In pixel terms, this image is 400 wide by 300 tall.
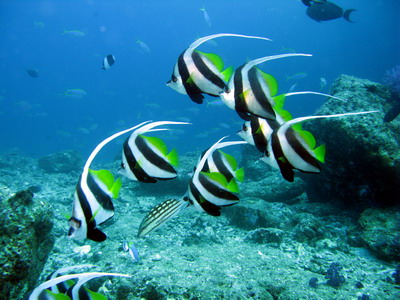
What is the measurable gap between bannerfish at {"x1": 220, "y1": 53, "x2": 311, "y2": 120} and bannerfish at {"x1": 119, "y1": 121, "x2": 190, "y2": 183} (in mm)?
515

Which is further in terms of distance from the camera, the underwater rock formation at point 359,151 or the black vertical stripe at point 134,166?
the underwater rock formation at point 359,151

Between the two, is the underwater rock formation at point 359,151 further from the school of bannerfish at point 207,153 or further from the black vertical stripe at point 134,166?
the black vertical stripe at point 134,166

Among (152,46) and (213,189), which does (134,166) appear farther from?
(152,46)

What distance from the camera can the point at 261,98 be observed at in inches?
52.4

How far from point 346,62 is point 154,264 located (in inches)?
4182

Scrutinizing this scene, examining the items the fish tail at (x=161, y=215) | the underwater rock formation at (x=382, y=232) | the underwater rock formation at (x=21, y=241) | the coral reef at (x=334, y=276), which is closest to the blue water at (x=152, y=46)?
the underwater rock formation at (x=21, y=241)

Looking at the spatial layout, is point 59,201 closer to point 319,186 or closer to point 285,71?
point 319,186

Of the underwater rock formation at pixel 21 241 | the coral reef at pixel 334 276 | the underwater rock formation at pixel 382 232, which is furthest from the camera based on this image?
the underwater rock formation at pixel 382 232

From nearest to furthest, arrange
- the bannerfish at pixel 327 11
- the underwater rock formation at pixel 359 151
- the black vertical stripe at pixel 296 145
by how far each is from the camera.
Result: the black vertical stripe at pixel 296 145, the underwater rock formation at pixel 359 151, the bannerfish at pixel 327 11

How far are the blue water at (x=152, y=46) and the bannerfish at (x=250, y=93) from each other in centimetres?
5975

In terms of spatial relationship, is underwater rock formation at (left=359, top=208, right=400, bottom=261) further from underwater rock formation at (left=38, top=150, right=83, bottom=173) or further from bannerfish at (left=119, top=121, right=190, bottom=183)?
underwater rock formation at (left=38, top=150, right=83, bottom=173)

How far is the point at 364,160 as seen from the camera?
466 centimetres

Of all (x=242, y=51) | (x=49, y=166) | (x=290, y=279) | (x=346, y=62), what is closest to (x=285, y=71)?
(x=242, y=51)

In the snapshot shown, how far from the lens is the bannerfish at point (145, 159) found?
1.41 metres
